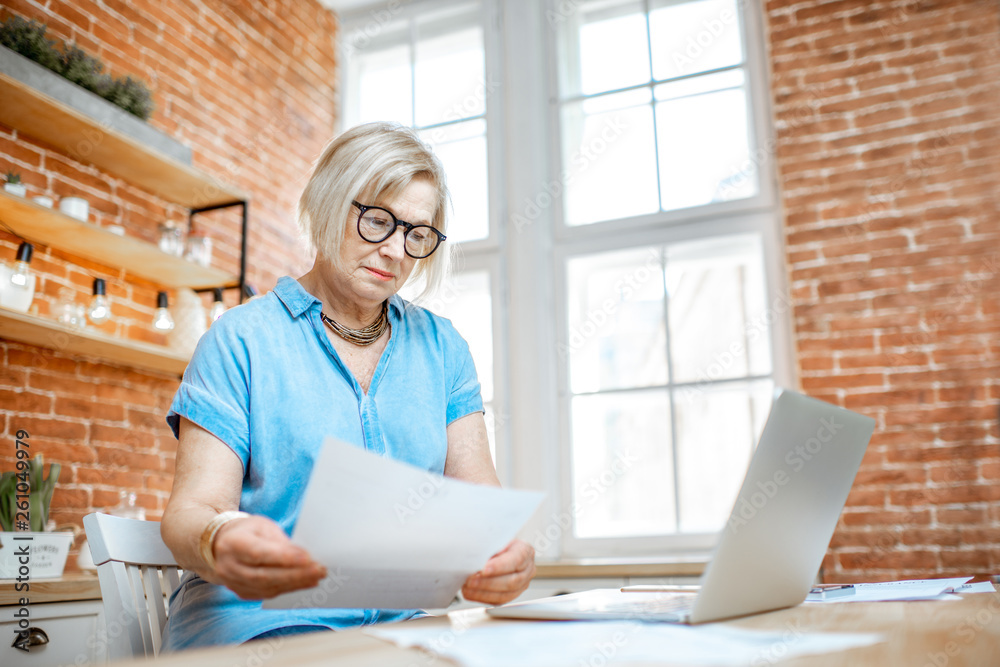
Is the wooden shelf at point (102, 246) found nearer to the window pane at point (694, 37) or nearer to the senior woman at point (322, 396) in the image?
the senior woman at point (322, 396)

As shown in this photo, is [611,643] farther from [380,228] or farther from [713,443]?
[713,443]

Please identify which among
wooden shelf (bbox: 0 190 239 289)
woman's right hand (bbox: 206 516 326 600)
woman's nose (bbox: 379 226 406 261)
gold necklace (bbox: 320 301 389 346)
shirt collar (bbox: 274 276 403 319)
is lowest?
woman's right hand (bbox: 206 516 326 600)

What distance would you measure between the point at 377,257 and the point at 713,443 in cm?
231

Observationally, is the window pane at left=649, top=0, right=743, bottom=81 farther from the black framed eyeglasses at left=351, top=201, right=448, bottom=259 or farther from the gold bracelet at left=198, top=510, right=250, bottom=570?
the gold bracelet at left=198, top=510, right=250, bottom=570

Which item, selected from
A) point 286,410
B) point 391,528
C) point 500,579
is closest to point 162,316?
point 286,410

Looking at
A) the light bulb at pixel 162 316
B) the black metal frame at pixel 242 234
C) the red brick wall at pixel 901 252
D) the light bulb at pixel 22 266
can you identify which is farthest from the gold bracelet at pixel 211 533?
the red brick wall at pixel 901 252

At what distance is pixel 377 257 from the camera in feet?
4.43

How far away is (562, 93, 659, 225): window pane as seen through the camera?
3.63 meters

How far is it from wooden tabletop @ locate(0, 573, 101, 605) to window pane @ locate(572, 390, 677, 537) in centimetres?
194

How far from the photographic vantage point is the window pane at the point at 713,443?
10.7ft

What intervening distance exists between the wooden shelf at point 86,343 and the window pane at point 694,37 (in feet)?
8.00

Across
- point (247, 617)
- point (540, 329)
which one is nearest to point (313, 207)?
point (247, 617)

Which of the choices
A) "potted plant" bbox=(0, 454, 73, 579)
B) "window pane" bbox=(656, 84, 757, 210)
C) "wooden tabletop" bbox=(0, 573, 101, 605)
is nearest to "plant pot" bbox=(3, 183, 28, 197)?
"potted plant" bbox=(0, 454, 73, 579)

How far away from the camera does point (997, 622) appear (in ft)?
2.71
